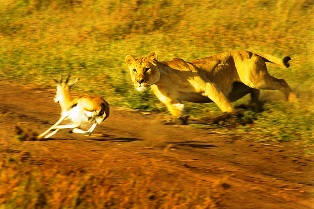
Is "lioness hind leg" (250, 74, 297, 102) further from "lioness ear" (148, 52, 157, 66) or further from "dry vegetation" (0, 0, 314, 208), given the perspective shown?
"lioness ear" (148, 52, 157, 66)

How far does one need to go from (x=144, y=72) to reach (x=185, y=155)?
1945 mm

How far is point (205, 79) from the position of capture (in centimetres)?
1134

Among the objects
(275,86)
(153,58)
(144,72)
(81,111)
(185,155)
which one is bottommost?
(185,155)

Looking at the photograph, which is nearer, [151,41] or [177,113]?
[177,113]

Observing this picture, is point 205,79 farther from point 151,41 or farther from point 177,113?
point 151,41

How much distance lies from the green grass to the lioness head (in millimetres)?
1118

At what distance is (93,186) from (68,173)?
27.4 inches

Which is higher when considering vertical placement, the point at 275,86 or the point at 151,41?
the point at 151,41

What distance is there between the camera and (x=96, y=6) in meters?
18.2

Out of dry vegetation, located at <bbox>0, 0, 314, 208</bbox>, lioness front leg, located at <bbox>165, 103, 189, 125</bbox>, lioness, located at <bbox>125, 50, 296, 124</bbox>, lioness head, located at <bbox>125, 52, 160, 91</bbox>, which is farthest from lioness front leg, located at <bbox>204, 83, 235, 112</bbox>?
lioness head, located at <bbox>125, 52, 160, 91</bbox>

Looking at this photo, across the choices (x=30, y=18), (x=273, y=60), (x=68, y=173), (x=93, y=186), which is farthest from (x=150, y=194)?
(x=30, y=18)

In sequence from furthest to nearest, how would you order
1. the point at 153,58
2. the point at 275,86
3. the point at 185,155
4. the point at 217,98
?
the point at 275,86 < the point at 217,98 < the point at 153,58 < the point at 185,155

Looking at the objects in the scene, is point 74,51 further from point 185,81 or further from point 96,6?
point 185,81

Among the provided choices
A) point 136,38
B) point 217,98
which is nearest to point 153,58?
point 217,98
